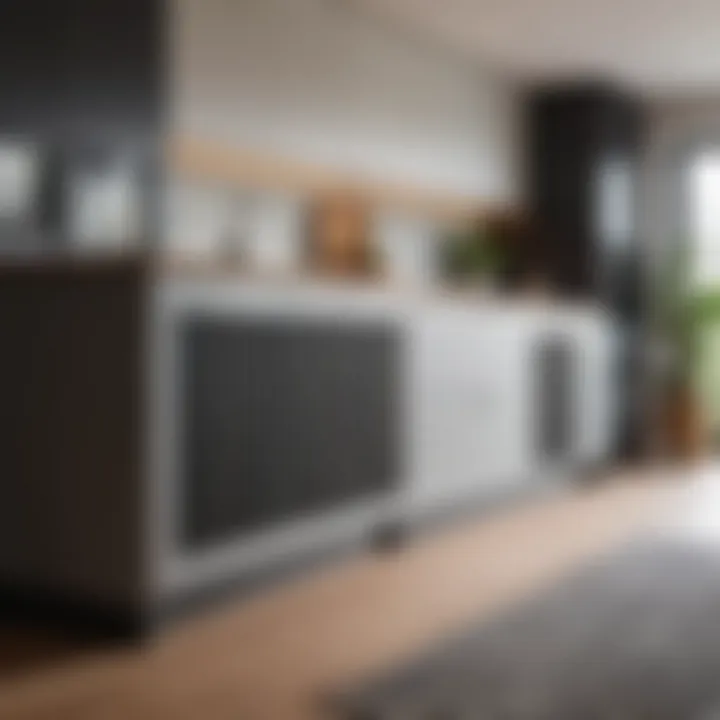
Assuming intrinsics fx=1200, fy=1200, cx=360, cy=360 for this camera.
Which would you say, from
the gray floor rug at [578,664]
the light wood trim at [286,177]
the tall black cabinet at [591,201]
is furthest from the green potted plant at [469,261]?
the gray floor rug at [578,664]

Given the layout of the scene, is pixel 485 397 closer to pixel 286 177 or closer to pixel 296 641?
pixel 286 177

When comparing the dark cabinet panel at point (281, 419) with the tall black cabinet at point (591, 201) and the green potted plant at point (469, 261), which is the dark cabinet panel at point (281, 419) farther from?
the tall black cabinet at point (591, 201)

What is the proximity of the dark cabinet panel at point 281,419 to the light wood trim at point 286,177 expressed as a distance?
0.80 meters

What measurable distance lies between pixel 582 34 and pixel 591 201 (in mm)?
1115

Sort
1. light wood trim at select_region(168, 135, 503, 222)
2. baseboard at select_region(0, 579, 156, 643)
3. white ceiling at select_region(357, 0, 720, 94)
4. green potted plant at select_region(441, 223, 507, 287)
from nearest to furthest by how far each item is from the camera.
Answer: baseboard at select_region(0, 579, 156, 643), light wood trim at select_region(168, 135, 503, 222), white ceiling at select_region(357, 0, 720, 94), green potted plant at select_region(441, 223, 507, 287)

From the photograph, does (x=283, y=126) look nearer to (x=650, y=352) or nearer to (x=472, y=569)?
(x=472, y=569)

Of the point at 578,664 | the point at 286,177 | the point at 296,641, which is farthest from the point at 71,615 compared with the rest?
the point at 286,177

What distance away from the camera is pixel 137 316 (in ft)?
8.55

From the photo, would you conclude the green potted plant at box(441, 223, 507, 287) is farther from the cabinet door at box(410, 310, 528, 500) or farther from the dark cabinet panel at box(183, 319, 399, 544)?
the dark cabinet panel at box(183, 319, 399, 544)

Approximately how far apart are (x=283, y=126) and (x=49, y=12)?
4.19 ft

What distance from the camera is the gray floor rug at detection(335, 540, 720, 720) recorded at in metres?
2.16

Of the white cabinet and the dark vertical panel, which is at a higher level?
the dark vertical panel

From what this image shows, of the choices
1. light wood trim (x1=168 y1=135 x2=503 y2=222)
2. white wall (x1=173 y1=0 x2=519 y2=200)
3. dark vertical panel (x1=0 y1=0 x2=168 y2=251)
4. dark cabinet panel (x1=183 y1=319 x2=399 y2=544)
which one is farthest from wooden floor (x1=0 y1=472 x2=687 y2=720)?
white wall (x1=173 y1=0 x2=519 y2=200)

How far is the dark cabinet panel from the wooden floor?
9.0 inches
